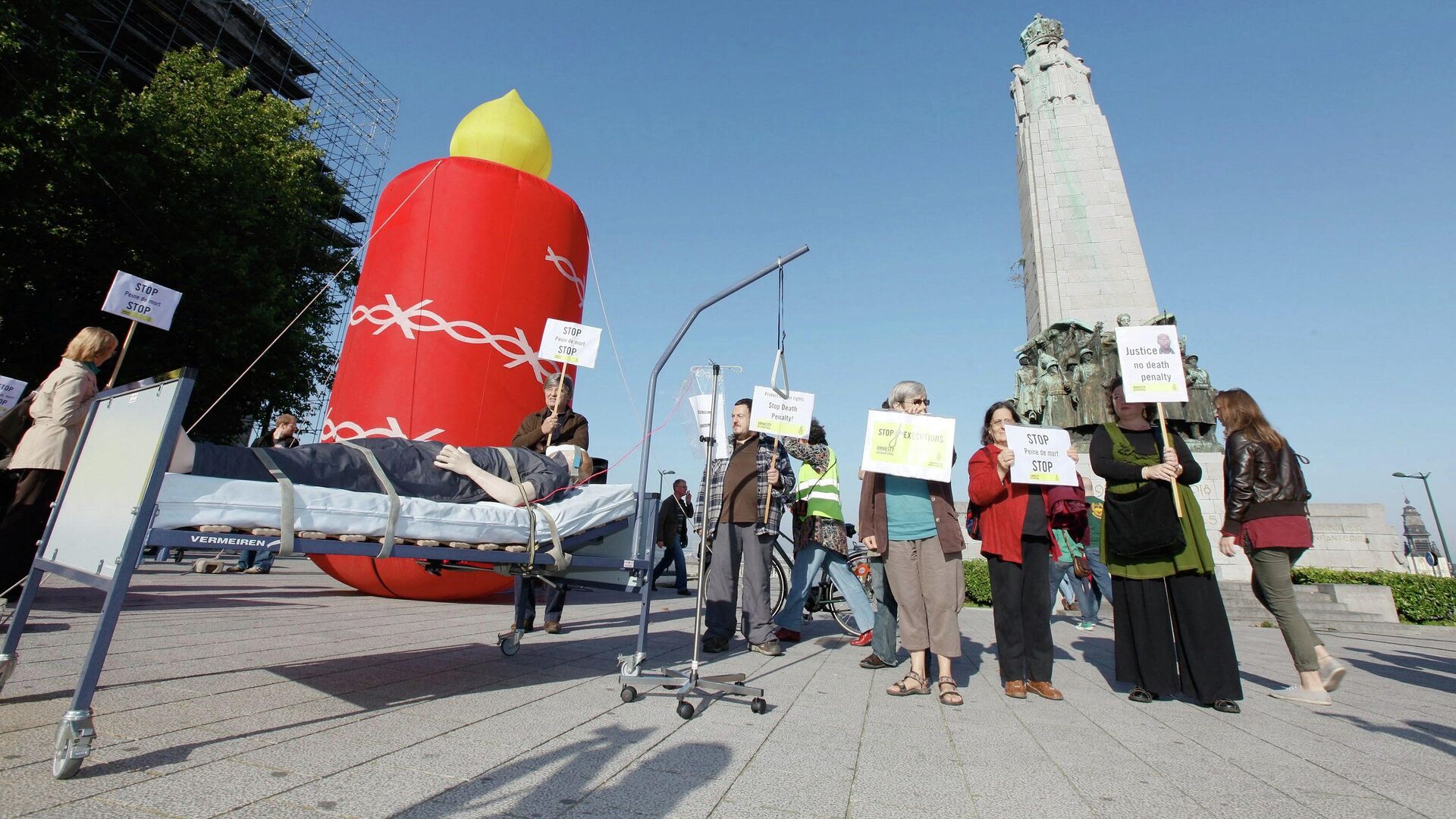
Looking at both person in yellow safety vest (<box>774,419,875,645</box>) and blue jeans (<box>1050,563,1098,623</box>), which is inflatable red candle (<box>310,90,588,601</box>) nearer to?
person in yellow safety vest (<box>774,419,875,645</box>)

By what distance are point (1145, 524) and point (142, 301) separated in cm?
734

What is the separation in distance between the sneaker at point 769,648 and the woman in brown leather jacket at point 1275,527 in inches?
118

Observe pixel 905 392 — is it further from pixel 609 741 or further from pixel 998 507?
pixel 609 741

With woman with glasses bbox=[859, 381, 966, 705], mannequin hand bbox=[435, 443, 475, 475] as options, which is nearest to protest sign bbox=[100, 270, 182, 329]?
mannequin hand bbox=[435, 443, 475, 475]

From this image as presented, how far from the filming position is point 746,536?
529 centimetres

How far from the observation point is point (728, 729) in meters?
2.85

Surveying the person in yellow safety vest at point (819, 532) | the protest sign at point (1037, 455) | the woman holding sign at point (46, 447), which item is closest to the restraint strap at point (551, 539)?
the woman holding sign at point (46, 447)

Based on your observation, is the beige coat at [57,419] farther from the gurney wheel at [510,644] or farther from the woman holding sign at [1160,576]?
the woman holding sign at [1160,576]

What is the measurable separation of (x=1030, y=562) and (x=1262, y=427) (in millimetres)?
1643

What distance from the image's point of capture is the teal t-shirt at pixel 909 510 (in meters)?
4.04

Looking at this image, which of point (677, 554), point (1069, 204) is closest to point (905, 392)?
point (677, 554)

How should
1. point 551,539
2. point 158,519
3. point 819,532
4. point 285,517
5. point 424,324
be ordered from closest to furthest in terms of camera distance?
point 158,519, point 285,517, point 551,539, point 819,532, point 424,324

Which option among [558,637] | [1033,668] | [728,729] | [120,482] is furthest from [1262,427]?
[120,482]

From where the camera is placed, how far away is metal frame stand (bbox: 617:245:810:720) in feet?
10.7
